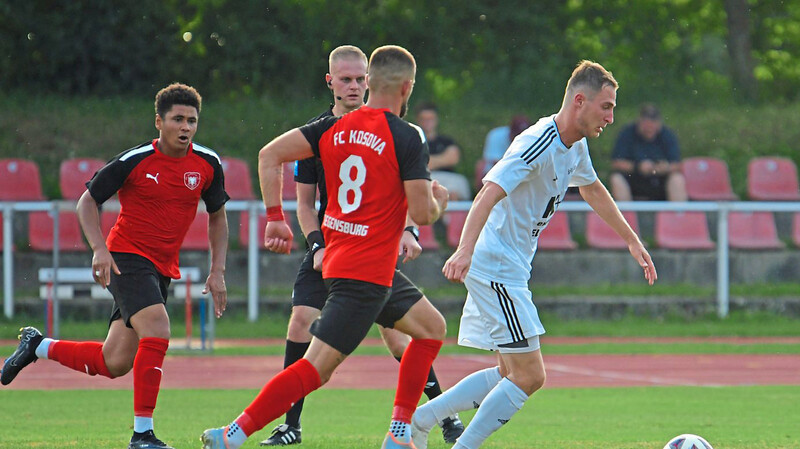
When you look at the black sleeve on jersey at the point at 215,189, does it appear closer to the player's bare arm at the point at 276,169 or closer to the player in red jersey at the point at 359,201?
the player's bare arm at the point at 276,169

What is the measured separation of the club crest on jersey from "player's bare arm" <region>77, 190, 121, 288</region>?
55cm

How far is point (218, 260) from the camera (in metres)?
8.12

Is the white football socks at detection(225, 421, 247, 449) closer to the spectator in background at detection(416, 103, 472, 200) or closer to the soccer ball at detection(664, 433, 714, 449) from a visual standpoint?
the soccer ball at detection(664, 433, 714, 449)

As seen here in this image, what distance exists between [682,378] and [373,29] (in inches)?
650

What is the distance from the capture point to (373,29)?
28.4 meters

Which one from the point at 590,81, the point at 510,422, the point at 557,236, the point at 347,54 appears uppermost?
the point at 347,54

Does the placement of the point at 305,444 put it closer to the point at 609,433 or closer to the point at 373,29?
the point at 609,433

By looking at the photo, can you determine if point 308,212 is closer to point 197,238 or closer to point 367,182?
point 367,182

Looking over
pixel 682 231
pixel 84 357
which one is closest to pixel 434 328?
pixel 84 357

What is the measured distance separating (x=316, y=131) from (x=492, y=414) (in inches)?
68.8

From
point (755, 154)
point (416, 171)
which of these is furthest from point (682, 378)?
point (755, 154)

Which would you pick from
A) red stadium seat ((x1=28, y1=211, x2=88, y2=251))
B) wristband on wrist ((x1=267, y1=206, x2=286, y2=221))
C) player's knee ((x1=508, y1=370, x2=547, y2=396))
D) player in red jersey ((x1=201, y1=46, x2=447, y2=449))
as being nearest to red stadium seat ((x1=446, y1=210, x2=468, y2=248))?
red stadium seat ((x1=28, y1=211, x2=88, y2=251))

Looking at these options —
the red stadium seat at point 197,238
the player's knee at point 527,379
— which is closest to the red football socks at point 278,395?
the player's knee at point 527,379

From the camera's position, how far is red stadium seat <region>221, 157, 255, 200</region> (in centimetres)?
1984
